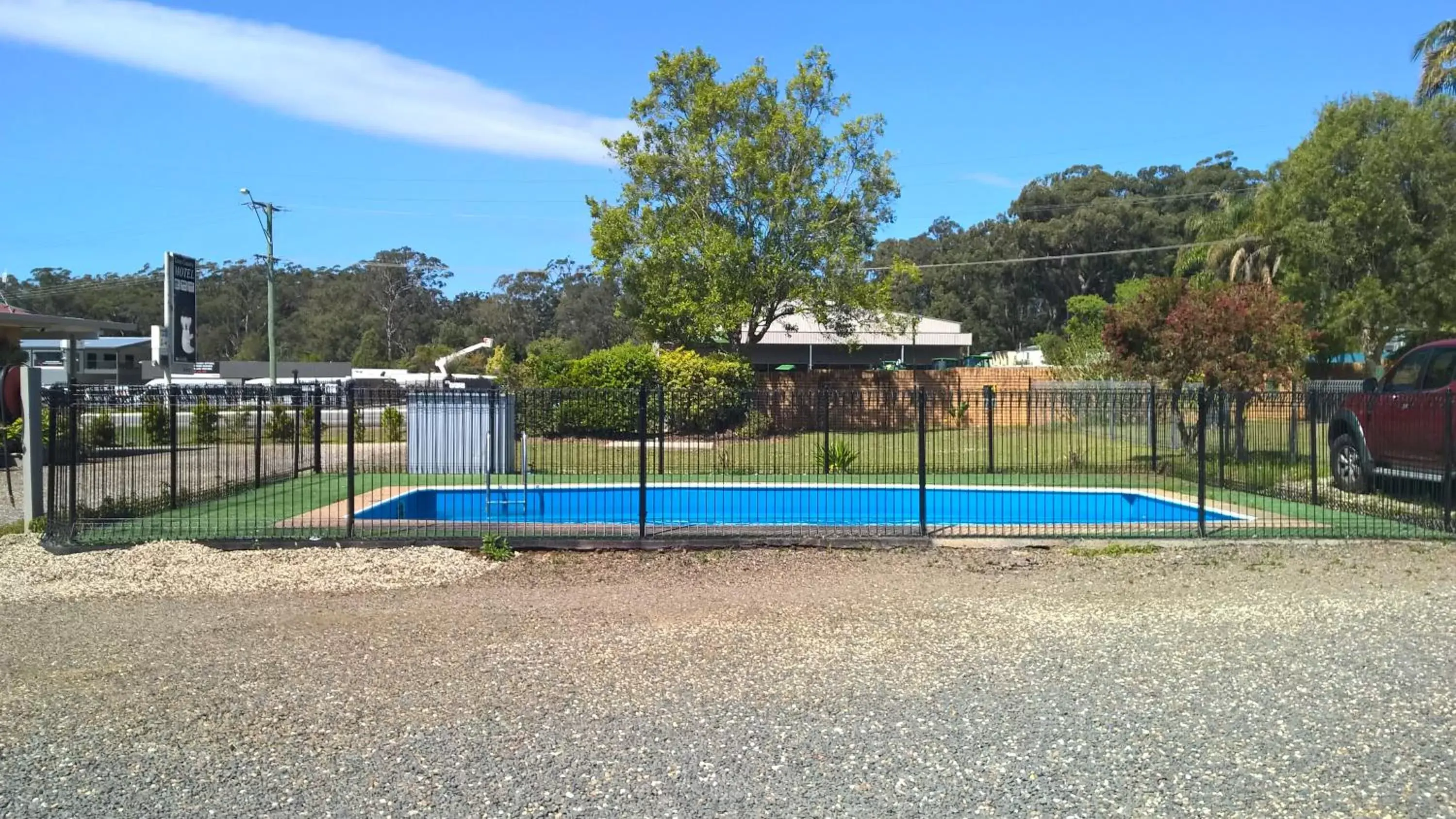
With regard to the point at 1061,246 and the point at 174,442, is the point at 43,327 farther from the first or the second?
the point at 1061,246

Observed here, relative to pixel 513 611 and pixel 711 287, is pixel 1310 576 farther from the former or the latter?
pixel 711 287

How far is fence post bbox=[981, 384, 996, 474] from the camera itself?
14992 mm

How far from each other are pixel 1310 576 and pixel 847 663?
5285 mm

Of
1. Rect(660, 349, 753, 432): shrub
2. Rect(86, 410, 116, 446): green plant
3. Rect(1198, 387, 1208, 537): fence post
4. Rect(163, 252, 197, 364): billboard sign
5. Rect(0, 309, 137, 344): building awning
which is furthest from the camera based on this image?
Rect(163, 252, 197, 364): billboard sign

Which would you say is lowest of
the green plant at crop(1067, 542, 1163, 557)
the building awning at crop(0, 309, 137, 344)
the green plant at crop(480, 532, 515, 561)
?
the green plant at crop(1067, 542, 1163, 557)

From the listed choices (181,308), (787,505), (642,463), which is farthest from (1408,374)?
(181,308)

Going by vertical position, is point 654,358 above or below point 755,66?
below

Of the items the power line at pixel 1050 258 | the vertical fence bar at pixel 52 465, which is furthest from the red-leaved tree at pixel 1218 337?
the power line at pixel 1050 258

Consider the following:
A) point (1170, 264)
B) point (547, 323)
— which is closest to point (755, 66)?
point (1170, 264)

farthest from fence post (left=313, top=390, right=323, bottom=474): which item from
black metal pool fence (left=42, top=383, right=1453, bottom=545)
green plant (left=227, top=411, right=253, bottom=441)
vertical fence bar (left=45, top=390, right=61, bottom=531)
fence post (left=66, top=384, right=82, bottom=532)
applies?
vertical fence bar (left=45, top=390, right=61, bottom=531)

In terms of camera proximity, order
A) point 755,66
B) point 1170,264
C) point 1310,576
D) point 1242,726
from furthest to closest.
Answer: point 1170,264
point 755,66
point 1310,576
point 1242,726

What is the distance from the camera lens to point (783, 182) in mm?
31859

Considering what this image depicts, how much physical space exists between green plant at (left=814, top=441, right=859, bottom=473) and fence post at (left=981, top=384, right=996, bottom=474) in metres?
2.04

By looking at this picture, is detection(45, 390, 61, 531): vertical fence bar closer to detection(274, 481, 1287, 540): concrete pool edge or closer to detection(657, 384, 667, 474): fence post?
detection(274, 481, 1287, 540): concrete pool edge
